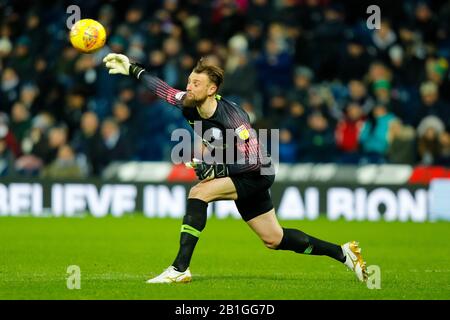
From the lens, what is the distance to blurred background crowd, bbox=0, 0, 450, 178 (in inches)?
873

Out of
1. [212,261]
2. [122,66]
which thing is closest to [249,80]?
[212,261]

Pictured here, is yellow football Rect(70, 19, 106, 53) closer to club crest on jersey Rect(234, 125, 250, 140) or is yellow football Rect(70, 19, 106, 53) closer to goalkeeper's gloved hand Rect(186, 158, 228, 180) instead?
goalkeeper's gloved hand Rect(186, 158, 228, 180)

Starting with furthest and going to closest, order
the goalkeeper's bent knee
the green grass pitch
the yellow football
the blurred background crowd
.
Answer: the blurred background crowd
the yellow football
the goalkeeper's bent knee
the green grass pitch

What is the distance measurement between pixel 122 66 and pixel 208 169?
143cm

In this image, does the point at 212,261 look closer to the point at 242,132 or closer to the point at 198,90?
the point at 242,132

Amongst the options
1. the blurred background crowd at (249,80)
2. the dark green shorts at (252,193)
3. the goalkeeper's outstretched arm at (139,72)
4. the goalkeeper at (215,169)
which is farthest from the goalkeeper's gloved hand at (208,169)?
the blurred background crowd at (249,80)

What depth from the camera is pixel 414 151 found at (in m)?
21.8

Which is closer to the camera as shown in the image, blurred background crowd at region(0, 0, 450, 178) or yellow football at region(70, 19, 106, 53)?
yellow football at region(70, 19, 106, 53)

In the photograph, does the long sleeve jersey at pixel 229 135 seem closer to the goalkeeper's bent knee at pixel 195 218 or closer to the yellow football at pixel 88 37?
the goalkeeper's bent knee at pixel 195 218

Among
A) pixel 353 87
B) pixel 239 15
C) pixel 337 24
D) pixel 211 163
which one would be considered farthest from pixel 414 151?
pixel 211 163

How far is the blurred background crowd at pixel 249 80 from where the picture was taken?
72.7 ft

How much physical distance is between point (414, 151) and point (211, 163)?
1145 centimetres

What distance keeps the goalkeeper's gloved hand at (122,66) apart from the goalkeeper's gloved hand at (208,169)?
1162 millimetres

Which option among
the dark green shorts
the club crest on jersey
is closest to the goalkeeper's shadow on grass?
the dark green shorts
